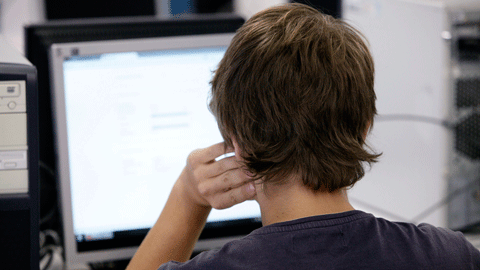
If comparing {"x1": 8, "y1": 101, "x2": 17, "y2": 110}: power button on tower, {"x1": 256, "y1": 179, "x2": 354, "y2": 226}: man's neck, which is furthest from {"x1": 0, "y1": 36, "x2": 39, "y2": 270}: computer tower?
{"x1": 256, "y1": 179, "x2": 354, "y2": 226}: man's neck

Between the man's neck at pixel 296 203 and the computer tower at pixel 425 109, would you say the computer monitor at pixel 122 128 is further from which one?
the computer tower at pixel 425 109

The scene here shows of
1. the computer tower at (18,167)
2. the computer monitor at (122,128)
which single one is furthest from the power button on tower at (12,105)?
the computer monitor at (122,128)

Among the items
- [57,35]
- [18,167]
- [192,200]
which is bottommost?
[192,200]

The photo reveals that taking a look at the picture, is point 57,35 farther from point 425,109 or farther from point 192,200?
point 425,109

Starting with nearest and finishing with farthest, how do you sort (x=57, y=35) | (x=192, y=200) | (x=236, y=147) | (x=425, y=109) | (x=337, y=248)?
(x=337, y=248) < (x=236, y=147) < (x=192, y=200) < (x=57, y=35) < (x=425, y=109)

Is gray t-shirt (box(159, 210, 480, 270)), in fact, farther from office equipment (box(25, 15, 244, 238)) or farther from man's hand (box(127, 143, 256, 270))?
office equipment (box(25, 15, 244, 238))

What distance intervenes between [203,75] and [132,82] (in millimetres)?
132

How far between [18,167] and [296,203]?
1.15 feet

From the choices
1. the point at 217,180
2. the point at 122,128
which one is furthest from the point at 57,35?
the point at 217,180

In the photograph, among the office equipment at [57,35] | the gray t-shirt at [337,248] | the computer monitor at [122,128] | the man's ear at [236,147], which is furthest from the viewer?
the office equipment at [57,35]

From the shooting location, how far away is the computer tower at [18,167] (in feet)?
1.72

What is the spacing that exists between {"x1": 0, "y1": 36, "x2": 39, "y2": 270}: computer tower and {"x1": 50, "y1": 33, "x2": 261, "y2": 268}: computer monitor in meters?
0.21

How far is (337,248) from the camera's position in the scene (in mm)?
467

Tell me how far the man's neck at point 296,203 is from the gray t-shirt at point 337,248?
3cm
